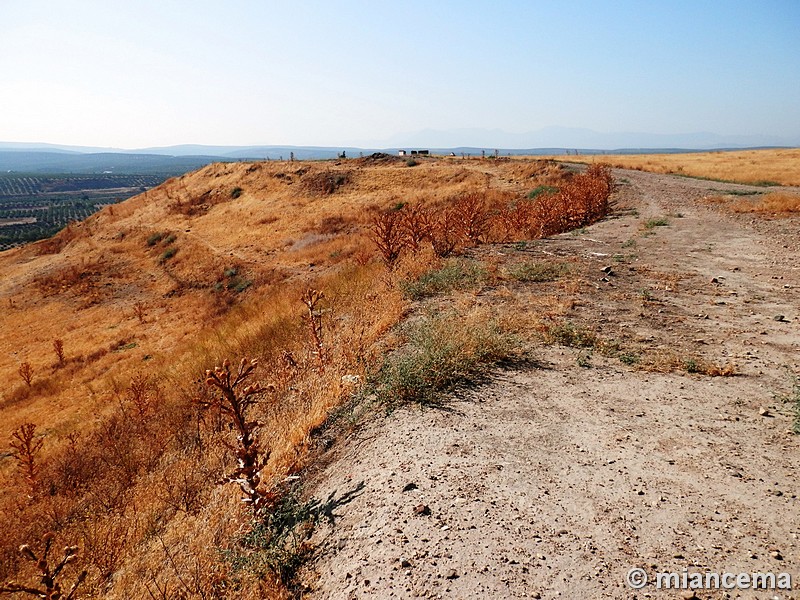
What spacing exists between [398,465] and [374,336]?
306cm

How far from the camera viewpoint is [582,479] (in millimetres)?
3553

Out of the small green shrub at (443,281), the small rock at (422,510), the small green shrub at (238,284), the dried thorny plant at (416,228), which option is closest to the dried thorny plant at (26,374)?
the small green shrub at (238,284)

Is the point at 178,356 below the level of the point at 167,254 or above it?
below

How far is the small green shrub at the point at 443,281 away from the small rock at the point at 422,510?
17.0ft

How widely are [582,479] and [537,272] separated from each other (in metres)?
6.26

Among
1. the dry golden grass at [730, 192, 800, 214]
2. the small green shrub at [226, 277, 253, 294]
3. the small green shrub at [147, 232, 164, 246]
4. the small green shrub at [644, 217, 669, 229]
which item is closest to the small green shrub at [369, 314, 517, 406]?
the small green shrub at [644, 217, 669, 229]

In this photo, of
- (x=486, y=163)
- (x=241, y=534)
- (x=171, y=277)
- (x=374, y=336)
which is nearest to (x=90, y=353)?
(x=171, y=277)

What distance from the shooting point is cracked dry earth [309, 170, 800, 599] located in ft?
9.05

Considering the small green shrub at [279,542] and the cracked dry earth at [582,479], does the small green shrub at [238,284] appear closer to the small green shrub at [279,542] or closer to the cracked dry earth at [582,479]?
the cracked dry earth at [582,479]

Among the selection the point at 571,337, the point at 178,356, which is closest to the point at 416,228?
the point at 571,337

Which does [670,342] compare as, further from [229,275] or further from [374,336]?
[229,275]

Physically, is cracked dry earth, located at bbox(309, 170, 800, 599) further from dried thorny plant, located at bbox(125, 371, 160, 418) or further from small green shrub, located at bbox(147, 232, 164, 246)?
small green shrub, located at bbox(147, 232, 164, 246)

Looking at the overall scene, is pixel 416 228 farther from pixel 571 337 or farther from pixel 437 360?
pixel 437 360

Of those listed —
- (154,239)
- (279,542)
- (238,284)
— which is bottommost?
(238,284)
